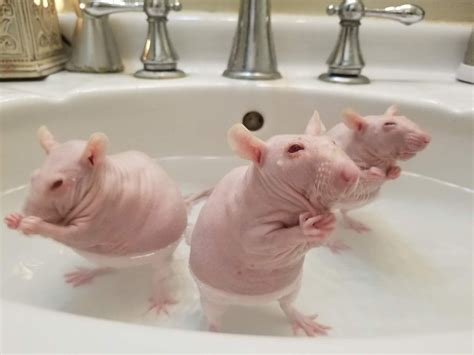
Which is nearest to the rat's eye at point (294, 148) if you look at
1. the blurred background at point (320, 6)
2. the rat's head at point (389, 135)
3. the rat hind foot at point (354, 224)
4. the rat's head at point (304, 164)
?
the rat's head at point (304, 164)

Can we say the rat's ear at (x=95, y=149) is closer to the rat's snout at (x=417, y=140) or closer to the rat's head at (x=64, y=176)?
the rat's head at (x=64, y=176)

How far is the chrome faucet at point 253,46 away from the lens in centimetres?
88

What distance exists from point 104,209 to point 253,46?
1.67 ft

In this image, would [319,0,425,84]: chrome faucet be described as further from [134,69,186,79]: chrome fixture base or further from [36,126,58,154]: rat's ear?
[36,126,58,154]: rat's ear

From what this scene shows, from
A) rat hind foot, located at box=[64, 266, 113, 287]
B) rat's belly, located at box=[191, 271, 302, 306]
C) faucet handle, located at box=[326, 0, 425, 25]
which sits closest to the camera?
rat's belly, located at box=[191, 271, 302, 306]

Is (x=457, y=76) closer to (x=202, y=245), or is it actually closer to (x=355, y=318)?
(x=355, y=318)

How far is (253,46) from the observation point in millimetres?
893

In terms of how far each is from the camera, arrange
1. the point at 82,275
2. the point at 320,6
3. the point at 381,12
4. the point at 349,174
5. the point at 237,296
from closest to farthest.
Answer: the point at 349,174 → the point at 237,296 → the point at 82,275 → the point at 381,12 → the point at 320,6

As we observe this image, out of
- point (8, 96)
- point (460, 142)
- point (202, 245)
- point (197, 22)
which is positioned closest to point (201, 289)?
point (202, 245)

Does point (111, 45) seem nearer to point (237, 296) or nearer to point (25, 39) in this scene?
point (25, 39)

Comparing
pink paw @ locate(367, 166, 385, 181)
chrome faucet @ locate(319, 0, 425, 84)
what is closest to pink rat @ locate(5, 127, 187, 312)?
pink paw @ locate(367, 166, 385, 181)

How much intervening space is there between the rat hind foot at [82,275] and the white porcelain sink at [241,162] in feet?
0.04

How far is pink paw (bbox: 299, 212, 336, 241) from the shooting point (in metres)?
0.39

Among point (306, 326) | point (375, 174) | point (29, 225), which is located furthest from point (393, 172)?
point (29, 225)
